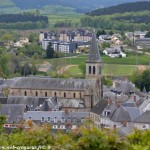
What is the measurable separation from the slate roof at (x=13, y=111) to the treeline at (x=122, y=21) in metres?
99.8

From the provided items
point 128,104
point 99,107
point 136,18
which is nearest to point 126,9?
point 136,18

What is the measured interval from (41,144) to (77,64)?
75616 millimetres

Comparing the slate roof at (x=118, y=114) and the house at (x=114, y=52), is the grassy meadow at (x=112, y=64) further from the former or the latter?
the slate roof at (x=118, y=114)

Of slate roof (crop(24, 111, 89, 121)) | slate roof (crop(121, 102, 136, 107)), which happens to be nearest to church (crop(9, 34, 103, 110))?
slate roof (crop(121, 102, 136, 107))

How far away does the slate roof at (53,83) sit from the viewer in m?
54.4

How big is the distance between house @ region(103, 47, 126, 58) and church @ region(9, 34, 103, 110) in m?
46.0

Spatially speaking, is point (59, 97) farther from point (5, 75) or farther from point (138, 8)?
point (138, 8)

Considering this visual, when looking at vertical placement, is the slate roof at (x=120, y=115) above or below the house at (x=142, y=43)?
above

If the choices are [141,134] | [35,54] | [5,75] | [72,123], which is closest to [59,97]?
[72,123]

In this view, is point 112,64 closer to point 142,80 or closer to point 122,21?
point 142,80

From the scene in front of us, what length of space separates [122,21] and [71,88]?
100854 mm

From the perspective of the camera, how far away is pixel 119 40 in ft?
407

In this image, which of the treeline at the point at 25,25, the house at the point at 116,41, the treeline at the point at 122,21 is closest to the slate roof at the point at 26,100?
the house at the point at 116,41

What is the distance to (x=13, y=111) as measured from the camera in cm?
4831
